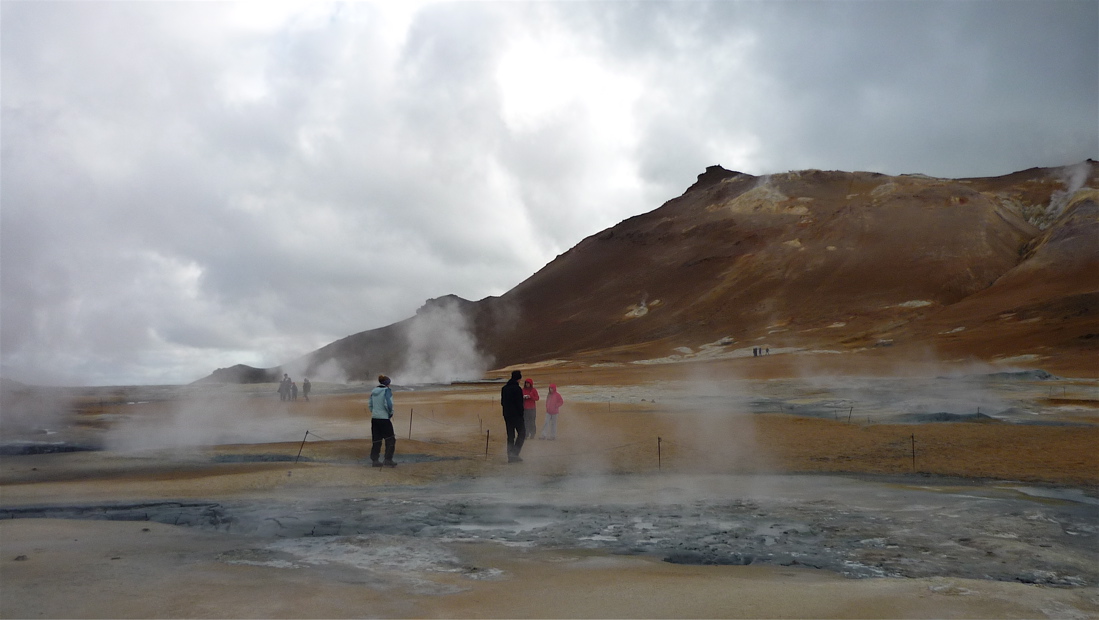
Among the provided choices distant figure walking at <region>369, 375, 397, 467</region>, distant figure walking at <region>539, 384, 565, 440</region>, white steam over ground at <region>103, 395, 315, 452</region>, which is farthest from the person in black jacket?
white steam over ground at <region>103, 395, 315, 452</region>

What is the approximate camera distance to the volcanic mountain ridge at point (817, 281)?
69.4 meters

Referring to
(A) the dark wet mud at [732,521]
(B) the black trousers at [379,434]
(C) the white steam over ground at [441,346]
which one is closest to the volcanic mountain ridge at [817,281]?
(C) the white steam over ground at [441,346]

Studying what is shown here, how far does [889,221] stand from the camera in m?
105

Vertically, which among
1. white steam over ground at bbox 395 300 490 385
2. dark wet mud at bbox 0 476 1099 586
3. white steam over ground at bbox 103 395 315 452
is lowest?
dark wet mud at bbox 0 476 1099 586

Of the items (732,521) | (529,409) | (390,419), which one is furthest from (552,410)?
(732,521)

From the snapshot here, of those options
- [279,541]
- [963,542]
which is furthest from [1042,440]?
[279,541]

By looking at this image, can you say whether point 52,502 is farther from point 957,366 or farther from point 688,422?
point 957,366

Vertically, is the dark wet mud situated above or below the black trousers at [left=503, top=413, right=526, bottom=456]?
below

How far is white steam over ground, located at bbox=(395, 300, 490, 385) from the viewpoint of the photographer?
89488 mm

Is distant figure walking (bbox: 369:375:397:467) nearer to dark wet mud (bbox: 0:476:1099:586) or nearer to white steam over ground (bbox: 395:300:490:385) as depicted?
dark wet mud (bbox: 0:476:1099:586)

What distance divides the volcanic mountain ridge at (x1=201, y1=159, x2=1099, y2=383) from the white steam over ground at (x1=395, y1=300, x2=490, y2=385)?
2179 millimetres

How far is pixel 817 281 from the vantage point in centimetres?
9731

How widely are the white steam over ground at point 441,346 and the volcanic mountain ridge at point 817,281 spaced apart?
7.15 feet

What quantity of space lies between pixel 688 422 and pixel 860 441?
5.64 meters
